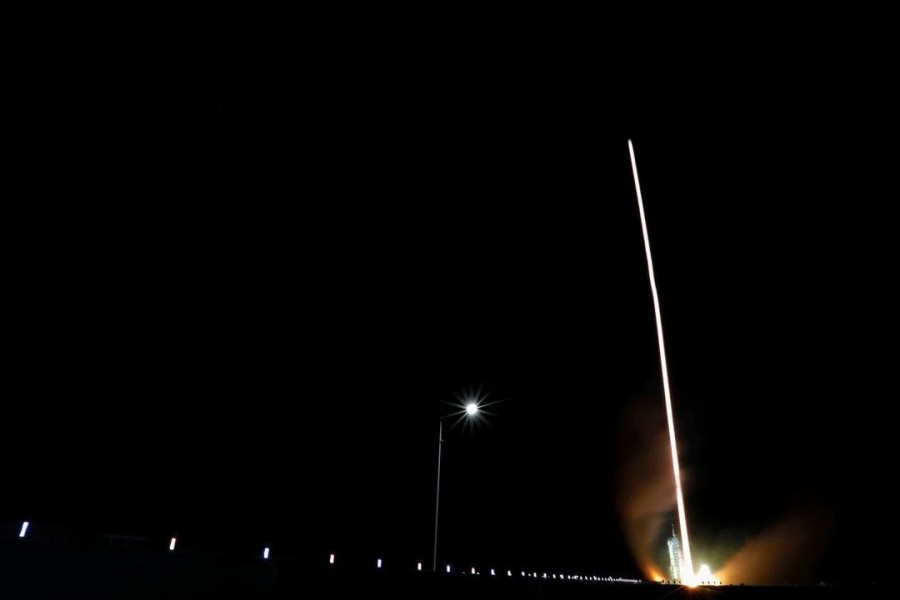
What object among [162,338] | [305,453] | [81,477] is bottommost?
[81,477]

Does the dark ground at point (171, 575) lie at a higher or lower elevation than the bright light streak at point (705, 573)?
lower

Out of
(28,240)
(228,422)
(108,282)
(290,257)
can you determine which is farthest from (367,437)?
(28,240)

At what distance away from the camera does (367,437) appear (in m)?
Result: 21.5

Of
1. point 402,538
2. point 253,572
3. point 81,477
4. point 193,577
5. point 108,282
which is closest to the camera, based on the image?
point 193,577

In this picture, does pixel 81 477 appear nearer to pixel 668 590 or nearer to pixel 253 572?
pixel 253 572

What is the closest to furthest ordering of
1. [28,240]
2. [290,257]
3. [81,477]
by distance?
[28,240] < [81,477] < [290,257]

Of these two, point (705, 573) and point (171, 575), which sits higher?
point (705, 573)

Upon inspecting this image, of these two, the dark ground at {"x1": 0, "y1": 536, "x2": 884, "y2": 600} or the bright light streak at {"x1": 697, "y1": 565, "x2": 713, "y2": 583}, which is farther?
the bright light streak at {"x1": 697, "y1": 565, "x2": 713, "y2": 583}

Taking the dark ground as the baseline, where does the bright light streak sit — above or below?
above

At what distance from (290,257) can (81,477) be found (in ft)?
26.0

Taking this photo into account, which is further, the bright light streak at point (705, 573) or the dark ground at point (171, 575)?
the bright light streak at point (705, 573)

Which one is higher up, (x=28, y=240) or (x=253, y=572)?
(x=28, y=240)

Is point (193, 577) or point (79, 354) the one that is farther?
point (79, 354)

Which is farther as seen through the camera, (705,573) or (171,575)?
(705,573)
